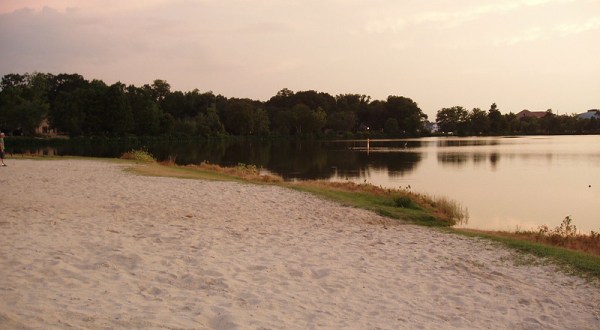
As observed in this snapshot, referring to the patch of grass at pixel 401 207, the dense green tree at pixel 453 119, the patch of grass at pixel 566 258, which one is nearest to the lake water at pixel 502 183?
the patch of grass at pixel 401 207

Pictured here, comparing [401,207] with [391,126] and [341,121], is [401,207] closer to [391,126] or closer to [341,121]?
[341,121]

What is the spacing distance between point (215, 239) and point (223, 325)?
4904mm

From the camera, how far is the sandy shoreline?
237 inches

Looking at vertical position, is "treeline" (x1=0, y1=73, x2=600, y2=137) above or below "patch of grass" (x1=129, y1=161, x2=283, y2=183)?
above

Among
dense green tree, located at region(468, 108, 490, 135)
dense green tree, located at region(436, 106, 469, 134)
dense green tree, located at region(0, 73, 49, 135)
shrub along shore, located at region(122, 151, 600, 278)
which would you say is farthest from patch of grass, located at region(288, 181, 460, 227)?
dense green tree, located at region(436, 106, 469, 134)

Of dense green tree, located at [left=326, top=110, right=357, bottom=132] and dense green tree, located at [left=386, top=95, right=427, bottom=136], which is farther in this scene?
dense green tree, located at [left=386, top=95, right=427, bottom=136]

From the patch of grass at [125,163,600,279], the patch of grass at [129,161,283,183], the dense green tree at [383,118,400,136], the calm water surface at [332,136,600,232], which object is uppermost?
the dense green tree at [383,118,400,136]

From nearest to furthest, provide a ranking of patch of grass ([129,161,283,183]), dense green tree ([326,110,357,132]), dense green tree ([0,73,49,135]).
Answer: patch of grass ([129,161,283,183]), dense green tree ([0,73,49,135]), dense green tree ([326,110,357,132])

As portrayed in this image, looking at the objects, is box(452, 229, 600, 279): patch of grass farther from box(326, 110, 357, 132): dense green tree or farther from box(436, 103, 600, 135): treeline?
box(436, 103, 600, 135): treeline

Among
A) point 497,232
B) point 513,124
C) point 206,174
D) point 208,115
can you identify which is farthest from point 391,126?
point 497,232

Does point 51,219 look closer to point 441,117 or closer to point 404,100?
point 404,100

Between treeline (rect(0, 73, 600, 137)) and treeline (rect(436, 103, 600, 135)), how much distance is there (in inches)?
12.4

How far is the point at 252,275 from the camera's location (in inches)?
311

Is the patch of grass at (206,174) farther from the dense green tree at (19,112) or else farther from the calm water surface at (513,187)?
the dense green tree at (19,112)
